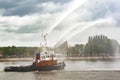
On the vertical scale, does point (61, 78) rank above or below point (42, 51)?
below

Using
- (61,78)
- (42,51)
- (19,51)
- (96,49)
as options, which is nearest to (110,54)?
(96,49)

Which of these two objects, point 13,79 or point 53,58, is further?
point 53,58

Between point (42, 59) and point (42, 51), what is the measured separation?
267 centimetres

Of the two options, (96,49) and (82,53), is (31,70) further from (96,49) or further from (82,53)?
(82,53)

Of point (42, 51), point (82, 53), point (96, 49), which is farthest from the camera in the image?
point (82, 53)

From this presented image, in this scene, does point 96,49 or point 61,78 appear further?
point 96,49

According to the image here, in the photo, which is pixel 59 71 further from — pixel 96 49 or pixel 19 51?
pixel 19 51

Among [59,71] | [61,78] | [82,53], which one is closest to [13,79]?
[61,78]

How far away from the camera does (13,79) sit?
55.0 m

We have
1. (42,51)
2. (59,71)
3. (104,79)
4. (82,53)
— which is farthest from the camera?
(82,53)

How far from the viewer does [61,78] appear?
54.4 metres

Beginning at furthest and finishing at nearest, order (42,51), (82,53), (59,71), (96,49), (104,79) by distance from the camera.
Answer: (82,53) < (96,49) < (42,51) < (59,71) < (104,79)

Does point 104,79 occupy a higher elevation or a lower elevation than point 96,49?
lower

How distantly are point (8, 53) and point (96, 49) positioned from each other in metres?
48.0
